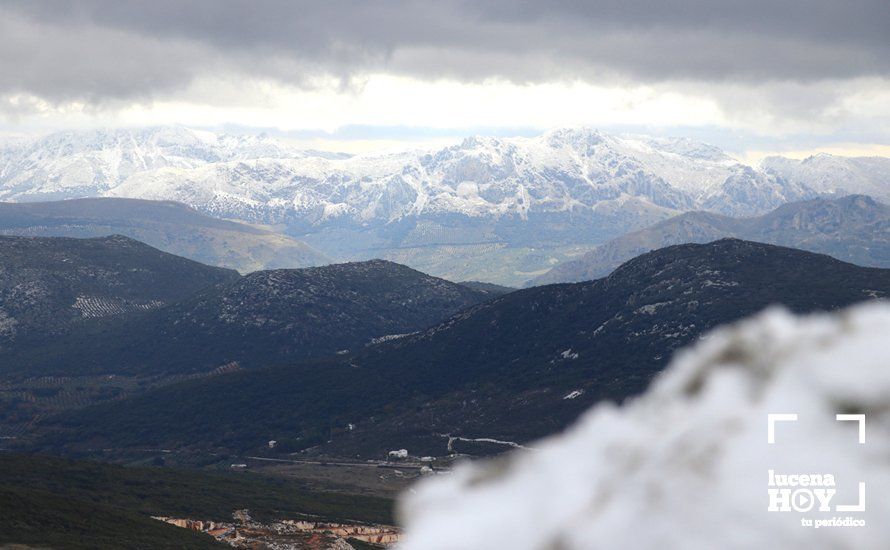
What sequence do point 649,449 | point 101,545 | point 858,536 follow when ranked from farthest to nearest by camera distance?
1. point 101,545
2. point 649,449
3. point 858,536

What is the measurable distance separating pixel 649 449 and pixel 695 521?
1.49m

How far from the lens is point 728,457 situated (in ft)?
59.0

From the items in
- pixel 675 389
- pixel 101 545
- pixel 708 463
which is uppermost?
pixel 675 389

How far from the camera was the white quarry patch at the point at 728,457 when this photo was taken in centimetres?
1723

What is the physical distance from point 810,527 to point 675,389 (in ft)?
10.4

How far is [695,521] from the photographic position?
17375 millimetres

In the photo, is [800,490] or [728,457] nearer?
[800,490]

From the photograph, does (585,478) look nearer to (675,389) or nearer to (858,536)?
(675,389)

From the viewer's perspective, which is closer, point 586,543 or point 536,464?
point 586,543

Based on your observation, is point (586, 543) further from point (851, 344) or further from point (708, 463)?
point (851, 344)

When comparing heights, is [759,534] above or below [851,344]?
below

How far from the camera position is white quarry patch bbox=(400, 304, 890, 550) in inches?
679

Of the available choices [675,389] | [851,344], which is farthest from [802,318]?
[675,389]

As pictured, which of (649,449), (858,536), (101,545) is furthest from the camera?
(101,545)
